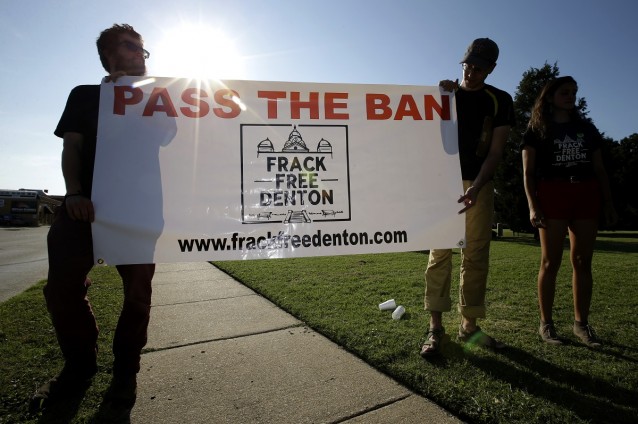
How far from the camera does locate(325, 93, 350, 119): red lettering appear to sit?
109 inches

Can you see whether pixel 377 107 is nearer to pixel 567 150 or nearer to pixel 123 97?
pixel 567 150

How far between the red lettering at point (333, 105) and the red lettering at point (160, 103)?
42.0 inches

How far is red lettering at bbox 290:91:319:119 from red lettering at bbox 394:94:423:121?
0.62 m

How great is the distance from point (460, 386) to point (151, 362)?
2067mm

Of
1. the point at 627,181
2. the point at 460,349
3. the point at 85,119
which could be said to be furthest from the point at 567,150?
the point at 627,181

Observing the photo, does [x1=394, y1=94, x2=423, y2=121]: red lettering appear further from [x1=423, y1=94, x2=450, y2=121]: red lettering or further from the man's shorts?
the man's shorts

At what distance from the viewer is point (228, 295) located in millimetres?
4754

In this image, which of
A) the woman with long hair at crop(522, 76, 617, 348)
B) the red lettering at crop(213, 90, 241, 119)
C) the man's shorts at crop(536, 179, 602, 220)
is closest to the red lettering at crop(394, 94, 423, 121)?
the woman with long hair at crop(522, 76, 617, 348)

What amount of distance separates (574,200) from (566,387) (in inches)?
59.6

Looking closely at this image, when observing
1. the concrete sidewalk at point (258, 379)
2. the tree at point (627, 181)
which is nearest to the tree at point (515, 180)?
the tree at point (627, 181)

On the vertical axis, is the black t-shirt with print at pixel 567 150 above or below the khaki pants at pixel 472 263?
above

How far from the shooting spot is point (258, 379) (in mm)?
2361

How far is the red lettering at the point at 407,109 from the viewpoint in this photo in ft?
9.43

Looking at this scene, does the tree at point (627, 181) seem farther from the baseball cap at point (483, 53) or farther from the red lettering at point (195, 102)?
the red lettering at point (195, 102)
